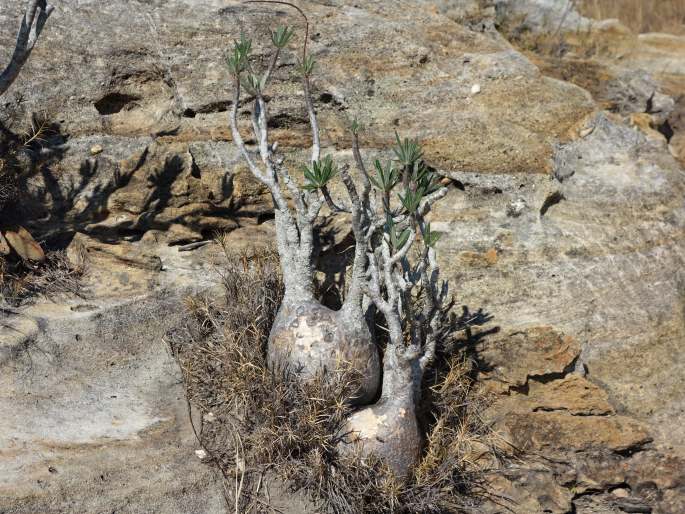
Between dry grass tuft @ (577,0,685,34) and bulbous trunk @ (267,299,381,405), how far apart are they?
18.6ft

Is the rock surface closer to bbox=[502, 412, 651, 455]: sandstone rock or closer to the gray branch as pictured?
bbox=[502, 412, 651, 455]: sandstone rock

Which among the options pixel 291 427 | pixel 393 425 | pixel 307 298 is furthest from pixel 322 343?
pixel 393 425

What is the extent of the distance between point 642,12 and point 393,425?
6664mm

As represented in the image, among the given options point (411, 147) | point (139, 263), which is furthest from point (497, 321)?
point (139, 263)

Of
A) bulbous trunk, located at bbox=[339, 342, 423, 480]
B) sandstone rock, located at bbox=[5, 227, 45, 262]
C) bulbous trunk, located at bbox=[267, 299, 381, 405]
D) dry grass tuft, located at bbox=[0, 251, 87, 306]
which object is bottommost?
bulbous trunk, located at bbox=[339, 342, 423, 480]

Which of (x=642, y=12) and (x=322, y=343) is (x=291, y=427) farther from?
(x=642, y=12)

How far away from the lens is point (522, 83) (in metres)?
4.95

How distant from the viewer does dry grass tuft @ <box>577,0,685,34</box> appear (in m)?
7.77

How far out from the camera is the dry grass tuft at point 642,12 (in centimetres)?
777

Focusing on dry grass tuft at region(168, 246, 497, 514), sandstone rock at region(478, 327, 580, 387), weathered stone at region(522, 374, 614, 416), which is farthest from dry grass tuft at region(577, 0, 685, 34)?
dry grass tuft at region(168, 246, 497, 514)

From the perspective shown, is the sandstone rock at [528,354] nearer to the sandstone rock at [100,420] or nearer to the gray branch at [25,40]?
the sandstone rock at [100,420]

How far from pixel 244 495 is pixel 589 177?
10.4 ft

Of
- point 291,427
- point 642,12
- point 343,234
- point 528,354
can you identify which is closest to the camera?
point 291,427

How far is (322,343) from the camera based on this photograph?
366cm
